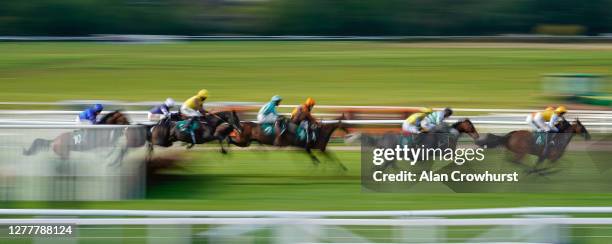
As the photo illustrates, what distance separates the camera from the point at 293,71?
2339 centimetres

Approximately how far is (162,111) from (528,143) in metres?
4.26

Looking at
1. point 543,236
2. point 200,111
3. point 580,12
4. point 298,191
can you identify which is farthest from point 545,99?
point 580,12

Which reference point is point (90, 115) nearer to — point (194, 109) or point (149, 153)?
point (194, 109)

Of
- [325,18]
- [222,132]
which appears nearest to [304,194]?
[222,132]

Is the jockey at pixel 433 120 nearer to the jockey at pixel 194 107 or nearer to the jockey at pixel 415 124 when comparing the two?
the jockey at pixel 415 124

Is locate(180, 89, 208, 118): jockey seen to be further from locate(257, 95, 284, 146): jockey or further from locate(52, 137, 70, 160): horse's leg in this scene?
locate(52, 137, 70, 160): horse's leg

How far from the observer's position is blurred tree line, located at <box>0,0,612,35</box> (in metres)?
33.0

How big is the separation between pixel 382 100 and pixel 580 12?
689 inches

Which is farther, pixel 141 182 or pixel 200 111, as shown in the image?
pixel 200 111

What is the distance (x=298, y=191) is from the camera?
8906 millimetres

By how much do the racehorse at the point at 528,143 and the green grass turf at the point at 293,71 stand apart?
9.08m

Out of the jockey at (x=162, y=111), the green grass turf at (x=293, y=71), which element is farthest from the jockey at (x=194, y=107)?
the green grass turf at (x=293, y=71)

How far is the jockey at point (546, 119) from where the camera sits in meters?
9.65

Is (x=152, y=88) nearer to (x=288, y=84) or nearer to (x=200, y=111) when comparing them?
(x=288, y=84)
